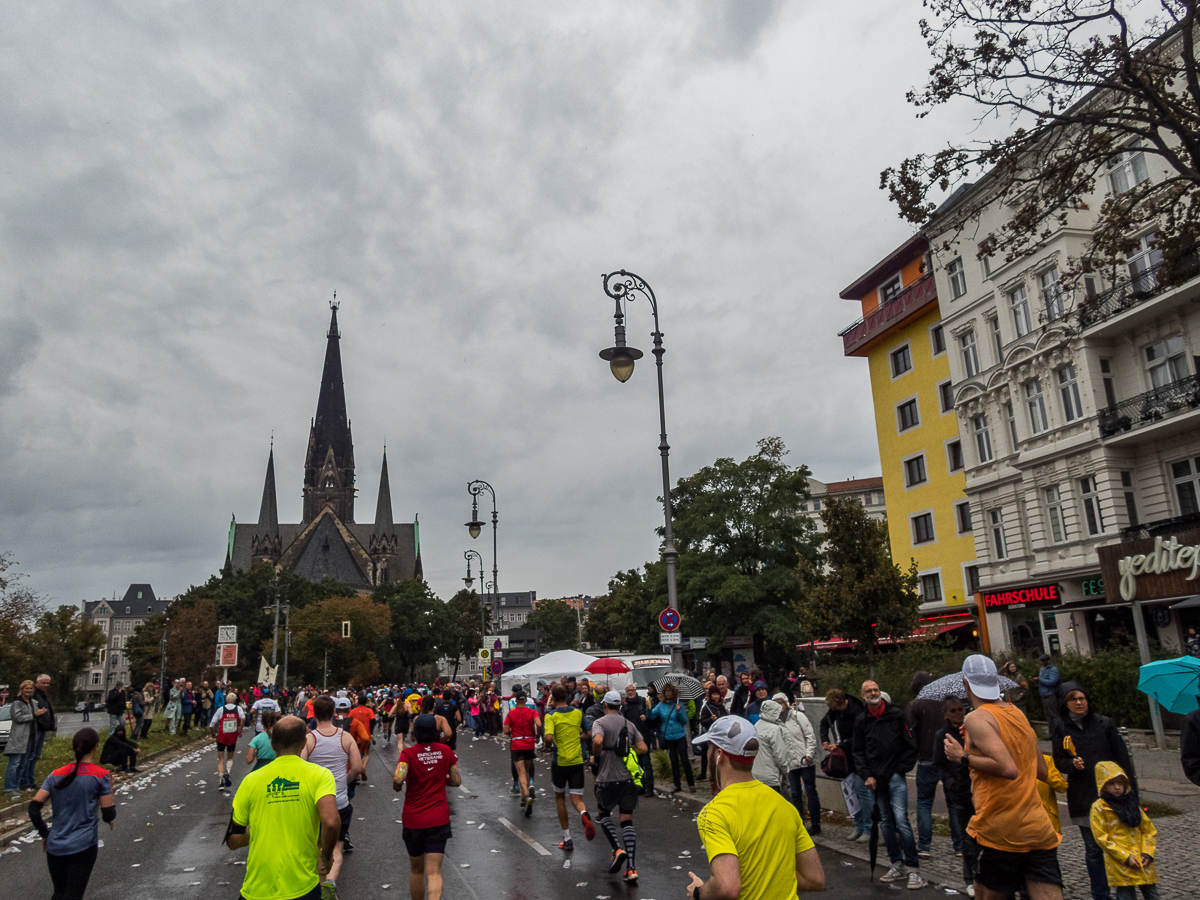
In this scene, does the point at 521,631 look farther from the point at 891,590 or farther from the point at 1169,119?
the point at 1169,119

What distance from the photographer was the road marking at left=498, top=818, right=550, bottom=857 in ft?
30.6

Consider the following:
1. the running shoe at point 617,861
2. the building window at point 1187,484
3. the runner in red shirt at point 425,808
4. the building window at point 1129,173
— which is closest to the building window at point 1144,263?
the building window at point 1129,173

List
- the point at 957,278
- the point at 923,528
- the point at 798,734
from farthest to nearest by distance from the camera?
the point at 923,528
the point at 957,278
the point at 798,734

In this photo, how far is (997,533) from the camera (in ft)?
96.2

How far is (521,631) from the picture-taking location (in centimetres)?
13712

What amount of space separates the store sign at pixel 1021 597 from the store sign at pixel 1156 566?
691cm

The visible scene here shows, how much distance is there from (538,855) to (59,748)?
1916 centimetres

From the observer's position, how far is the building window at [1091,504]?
24797 millimetres

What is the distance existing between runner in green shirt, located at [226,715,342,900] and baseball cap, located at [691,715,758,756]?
2.25m

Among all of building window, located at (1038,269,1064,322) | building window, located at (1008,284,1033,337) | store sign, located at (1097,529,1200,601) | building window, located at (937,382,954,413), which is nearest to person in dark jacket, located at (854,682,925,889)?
store sign, located at (1097,529,1200,601)

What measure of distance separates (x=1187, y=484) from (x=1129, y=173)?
903cm

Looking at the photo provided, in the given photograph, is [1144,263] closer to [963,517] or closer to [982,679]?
[963,517]

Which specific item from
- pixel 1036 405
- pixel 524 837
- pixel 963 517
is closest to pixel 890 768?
pixel 524 837

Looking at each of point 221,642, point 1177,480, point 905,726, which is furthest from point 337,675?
point 905,726
